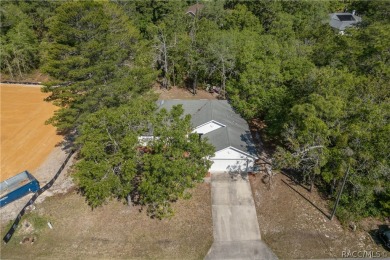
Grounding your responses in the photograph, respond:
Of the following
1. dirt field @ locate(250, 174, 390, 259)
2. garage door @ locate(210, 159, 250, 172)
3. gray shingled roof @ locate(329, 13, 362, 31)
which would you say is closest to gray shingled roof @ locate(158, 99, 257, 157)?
garage door @ locate(210, 159, 250, 172)

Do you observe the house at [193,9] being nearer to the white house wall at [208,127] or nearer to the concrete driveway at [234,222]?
the white house wall at [208,127]

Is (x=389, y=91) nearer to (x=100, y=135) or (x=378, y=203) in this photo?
(x=378, y=203)

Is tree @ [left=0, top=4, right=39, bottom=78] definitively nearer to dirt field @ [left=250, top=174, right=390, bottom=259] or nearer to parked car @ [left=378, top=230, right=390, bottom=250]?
dirt field @ [left=250, top=174, right=390, bottom=259]

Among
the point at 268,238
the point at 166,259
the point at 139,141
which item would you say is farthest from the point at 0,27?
the point at 268,238

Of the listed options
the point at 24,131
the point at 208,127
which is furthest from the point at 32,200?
the point at 208,127

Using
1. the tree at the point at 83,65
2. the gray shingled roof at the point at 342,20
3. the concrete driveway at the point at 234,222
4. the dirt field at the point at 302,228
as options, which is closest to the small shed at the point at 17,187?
the tree at the point at 83,65

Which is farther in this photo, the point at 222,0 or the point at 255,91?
the point at 222,0

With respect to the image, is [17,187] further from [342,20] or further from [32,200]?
[342,20]
